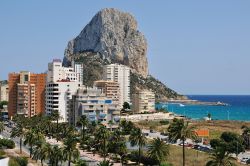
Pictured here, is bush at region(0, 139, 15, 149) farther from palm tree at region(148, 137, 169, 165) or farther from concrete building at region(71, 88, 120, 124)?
concrete building at region(71, 88, 120, 124)

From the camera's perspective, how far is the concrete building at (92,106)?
161250mm

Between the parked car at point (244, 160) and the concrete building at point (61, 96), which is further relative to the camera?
the concrete building at point (61, 96)

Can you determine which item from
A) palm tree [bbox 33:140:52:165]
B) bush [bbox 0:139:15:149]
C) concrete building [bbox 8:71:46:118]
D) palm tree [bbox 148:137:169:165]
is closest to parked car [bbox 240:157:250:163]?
palm tree [bbox 148:137:169:165]

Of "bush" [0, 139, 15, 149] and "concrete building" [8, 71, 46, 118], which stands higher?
"concrete building" [8, 71, 46, 118]

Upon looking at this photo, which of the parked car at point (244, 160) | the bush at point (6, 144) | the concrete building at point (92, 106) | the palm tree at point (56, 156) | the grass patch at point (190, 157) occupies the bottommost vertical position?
the parked car at point (244, 160)

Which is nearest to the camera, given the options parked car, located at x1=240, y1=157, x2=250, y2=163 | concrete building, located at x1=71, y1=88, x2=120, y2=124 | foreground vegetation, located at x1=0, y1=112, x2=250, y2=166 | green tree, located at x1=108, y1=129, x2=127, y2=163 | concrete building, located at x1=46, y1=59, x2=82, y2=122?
foreground vegetation, located at x1=0, y1=112, x2=250, y2=166

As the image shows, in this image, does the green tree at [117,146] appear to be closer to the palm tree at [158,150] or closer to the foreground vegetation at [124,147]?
the foreground vegetation at [124,147]

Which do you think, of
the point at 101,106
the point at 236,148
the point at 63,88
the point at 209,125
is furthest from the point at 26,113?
the point at 236,148

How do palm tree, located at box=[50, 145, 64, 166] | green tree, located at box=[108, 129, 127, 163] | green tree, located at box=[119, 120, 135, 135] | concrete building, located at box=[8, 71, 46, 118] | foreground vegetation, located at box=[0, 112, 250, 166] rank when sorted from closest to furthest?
1. foreground vegetation, located at box=[0, 112, 250, 166]
2. palm tree, located at box=[50, 145, 64, 166]
3. green tree, located at box=[108, 129, 127, 163]
4. green tree, located at box=[119, 120, 135, 135]
5. concrete building, located at box=[8, 71, 46, 118]

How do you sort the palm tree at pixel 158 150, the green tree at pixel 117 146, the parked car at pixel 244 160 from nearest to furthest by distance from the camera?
the palm tree at pixel 158 150, the parked car at pixel 244 160, the green tree at pixel 117 146

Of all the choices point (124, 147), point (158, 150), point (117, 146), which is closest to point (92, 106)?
point (117, 146)

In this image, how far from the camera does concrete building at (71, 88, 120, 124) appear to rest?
→ 161250 mm

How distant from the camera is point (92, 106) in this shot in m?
163

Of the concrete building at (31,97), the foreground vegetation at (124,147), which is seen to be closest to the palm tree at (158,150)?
the foreground vegetation at (124,147)
